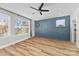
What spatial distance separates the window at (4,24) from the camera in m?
1.97

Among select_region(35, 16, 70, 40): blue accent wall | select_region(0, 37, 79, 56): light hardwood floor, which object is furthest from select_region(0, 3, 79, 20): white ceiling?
select_region(0, 37, 79, 56): light hardwood floor

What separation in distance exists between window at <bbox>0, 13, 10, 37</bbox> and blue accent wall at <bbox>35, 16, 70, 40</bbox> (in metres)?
0.60

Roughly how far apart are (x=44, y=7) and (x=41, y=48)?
0.84 meters

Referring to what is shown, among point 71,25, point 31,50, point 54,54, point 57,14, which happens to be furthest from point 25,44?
point 71,25

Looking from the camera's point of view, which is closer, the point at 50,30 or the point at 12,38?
the point at 12,38

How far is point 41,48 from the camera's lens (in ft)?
6.87

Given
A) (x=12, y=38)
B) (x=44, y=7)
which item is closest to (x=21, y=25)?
(x=12, y=38)

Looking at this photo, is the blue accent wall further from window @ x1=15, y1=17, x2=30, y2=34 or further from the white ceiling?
window @ x1=15, y1=17, x2=30, y2=34

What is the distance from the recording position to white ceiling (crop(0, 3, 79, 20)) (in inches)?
78.3

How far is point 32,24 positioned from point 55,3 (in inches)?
25.3

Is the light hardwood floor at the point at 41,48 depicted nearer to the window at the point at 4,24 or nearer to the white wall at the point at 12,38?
the white wall at the point at 12,38

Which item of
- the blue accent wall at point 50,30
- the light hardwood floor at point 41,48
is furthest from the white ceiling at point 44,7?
the light hardwood floor at point 41,48

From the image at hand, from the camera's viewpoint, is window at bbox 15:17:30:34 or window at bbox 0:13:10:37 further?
window at bbox 15:17:30:34

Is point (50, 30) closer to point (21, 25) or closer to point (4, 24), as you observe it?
point (21, 25)
